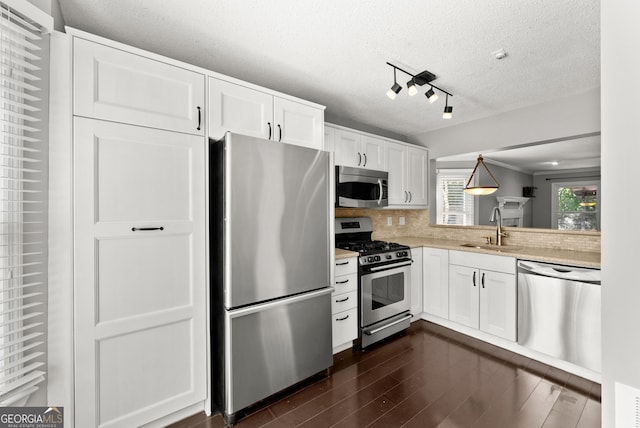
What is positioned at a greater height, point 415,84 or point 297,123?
point 415,84

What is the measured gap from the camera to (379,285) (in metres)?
2.82

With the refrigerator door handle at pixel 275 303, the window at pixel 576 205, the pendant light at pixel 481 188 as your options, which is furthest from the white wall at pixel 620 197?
the pendant light at pixel 481 188

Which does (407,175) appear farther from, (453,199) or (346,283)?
(346,283)

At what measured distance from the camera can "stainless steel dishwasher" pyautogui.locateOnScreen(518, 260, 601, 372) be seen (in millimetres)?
2178

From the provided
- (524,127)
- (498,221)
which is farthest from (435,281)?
(524,127)

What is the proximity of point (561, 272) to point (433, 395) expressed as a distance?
150 centimetres

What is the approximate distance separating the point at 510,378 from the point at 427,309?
1122mm

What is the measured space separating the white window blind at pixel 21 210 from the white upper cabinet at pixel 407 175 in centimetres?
312

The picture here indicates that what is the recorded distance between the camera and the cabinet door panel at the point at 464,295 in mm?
2902

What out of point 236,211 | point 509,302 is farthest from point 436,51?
point 509,302

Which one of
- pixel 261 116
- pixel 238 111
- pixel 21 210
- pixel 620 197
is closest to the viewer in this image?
pixel 620 197

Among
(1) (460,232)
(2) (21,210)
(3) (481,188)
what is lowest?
(1) (460,232)

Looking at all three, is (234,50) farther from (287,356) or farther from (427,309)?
(427,309)

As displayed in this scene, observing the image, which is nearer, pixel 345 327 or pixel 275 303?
pixel 275 303
